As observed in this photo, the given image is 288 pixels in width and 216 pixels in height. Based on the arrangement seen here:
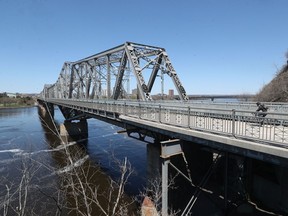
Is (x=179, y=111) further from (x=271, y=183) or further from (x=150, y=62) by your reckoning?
(x=150, y=62)

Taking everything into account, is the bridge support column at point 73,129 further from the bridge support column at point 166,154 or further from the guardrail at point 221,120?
the bridge support column at point 166,154

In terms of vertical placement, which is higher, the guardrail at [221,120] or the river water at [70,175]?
the guardrail at [221,120]

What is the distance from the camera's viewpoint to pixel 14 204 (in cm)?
1588

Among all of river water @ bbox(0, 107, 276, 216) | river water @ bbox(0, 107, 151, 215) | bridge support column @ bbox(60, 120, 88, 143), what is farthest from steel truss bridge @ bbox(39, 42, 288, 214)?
bridge support column @ bbox(60, 120, 88, 143)

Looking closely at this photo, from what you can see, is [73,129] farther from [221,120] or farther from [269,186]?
[221,120]

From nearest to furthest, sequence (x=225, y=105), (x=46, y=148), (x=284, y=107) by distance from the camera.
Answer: (x=284, y=107)
(x=225, y=105)
(x=46, y=148)

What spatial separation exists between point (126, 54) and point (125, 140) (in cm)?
1404

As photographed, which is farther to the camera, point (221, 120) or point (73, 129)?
point (73, 129)

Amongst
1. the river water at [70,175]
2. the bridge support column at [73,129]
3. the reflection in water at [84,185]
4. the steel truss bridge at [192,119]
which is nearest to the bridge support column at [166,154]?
the steel truss bridge at [192,119]

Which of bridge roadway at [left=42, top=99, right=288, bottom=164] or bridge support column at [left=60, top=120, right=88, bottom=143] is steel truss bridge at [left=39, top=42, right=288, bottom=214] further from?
bridge support column at [left=60, top=120, right=88, bottom=143]

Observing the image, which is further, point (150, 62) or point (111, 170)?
point (150, 62)

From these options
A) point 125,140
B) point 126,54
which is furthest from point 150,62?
point 125,140

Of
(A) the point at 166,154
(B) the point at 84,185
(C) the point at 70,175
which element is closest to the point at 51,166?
(B) the point at 84,185

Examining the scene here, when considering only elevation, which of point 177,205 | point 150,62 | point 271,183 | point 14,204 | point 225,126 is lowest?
point 14,204
